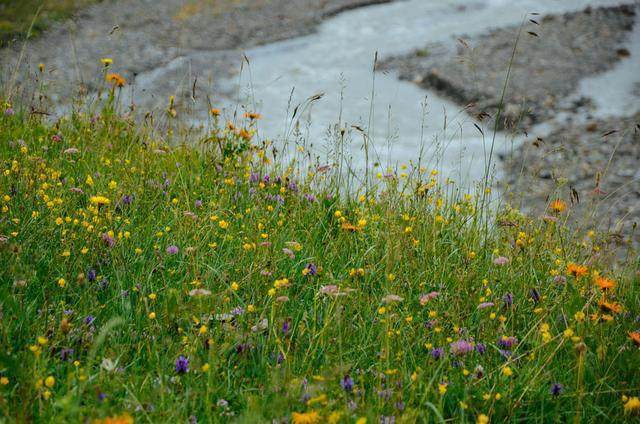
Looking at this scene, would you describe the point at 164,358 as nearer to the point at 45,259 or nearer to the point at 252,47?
the point at 45,259

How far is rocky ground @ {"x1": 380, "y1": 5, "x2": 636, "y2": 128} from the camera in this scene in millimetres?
8172

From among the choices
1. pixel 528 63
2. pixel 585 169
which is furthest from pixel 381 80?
pixel 585 169

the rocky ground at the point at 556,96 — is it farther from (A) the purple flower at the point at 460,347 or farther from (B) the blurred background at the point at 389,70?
(A) the purple flower at the point at 460,347

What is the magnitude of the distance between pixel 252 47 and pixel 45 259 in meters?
7.47

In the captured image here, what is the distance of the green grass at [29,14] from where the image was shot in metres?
8.52

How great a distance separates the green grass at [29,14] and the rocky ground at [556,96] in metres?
4.89

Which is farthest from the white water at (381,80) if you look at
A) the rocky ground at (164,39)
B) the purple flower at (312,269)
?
the purple flower at (312,269)

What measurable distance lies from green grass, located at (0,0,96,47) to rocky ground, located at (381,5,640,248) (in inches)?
193

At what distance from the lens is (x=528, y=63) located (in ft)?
30.6

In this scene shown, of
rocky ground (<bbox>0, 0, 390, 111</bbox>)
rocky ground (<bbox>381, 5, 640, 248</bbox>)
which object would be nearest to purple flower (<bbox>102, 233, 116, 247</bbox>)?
rocky ground (<bbox>381, 5, 640, 248</bbox>)

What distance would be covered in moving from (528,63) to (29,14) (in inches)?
277

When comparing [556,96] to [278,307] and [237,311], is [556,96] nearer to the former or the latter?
[278,307]

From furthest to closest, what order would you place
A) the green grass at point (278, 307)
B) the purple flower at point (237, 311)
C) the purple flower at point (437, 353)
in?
the purple flower at point (237, 311), the purple flower at point (437, 353), the green grass at point (278, 307)

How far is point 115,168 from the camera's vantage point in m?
4.07
